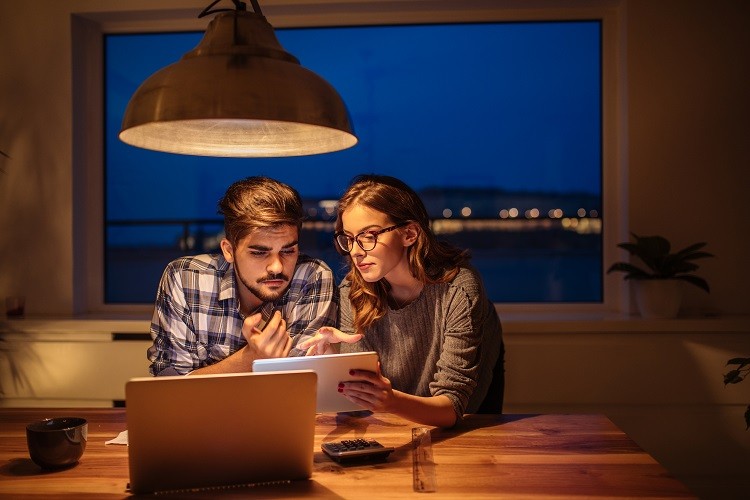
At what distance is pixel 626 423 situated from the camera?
9.70 ft

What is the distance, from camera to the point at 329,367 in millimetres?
1534

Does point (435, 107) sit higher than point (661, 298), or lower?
higher

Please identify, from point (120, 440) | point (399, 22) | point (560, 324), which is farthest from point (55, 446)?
point (399, 22)

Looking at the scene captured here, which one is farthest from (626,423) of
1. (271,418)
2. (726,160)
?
(271,418)

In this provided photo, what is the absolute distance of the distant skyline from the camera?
3.44 m

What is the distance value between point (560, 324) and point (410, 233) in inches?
46.9

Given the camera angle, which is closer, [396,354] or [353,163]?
[396,354]

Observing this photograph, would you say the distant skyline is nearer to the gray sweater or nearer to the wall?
the wall

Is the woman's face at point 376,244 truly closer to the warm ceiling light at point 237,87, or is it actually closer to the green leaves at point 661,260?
the warm ceiling light at point 237,87

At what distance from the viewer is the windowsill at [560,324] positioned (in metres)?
2.90

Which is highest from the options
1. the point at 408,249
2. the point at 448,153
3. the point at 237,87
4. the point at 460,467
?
the point at 448,153

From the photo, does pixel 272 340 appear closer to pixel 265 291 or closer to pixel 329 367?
pixel 265 291

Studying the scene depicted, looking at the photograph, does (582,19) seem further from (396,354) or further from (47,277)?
(47,277)

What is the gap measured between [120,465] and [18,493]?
0.21 metres
